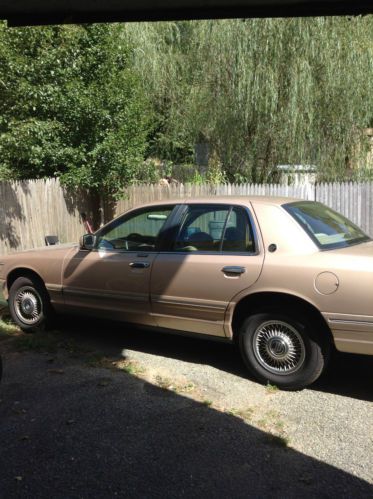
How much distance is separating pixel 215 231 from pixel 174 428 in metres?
1.95

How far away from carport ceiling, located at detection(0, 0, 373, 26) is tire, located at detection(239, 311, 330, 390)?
2399mm

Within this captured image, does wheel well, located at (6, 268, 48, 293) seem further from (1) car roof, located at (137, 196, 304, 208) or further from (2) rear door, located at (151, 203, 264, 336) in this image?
(1) car roof, located at (137, 196, 304, 208)

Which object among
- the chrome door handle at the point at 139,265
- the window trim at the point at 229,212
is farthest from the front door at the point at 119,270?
the window trim at the point at 229,212

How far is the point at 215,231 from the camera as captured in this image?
5.07 m

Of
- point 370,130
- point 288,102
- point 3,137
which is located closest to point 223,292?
point 3,137

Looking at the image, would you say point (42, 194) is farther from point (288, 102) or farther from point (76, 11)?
point (76, 11)

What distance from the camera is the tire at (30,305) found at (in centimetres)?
628

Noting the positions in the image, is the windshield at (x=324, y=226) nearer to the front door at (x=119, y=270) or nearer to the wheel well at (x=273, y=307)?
the wheel well at (x=273, y=307)

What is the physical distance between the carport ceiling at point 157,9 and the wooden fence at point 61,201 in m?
7.21

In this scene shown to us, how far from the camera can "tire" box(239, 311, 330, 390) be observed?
439cm

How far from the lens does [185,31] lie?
58.9 ft

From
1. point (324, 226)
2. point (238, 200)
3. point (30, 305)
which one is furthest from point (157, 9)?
point (30, 305)

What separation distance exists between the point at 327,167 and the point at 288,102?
1.82 metres

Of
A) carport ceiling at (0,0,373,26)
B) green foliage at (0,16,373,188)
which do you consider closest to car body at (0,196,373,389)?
carport ceiling at (0,0,373,26)
